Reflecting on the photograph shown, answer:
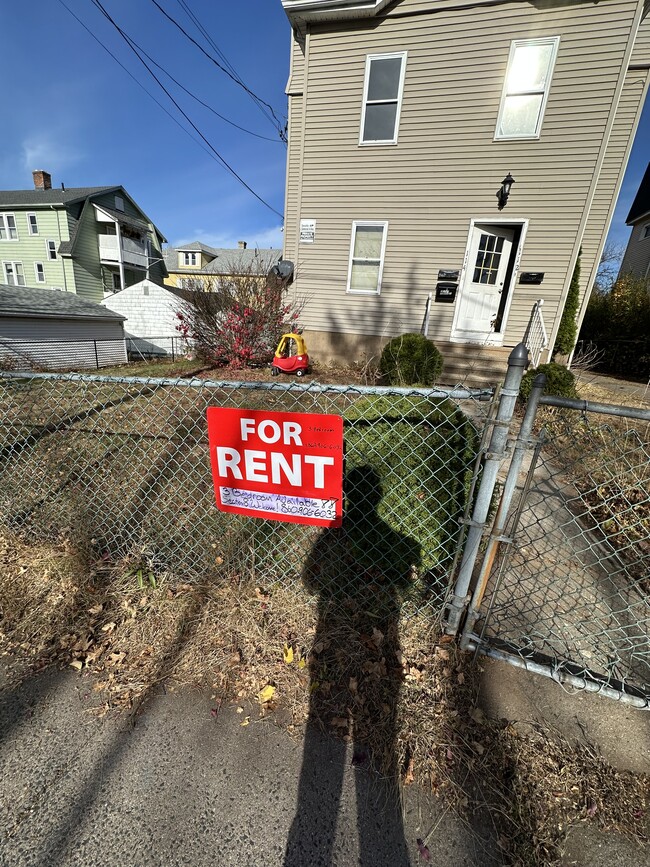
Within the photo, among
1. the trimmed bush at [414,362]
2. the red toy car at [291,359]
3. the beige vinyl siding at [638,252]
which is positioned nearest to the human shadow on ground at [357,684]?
the trimmed bush at [414,362]

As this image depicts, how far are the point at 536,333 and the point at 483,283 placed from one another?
160cm

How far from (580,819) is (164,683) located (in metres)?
1.79

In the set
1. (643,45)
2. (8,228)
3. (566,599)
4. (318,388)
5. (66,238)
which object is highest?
(643,45)

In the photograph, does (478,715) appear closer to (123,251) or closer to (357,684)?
(357,684)

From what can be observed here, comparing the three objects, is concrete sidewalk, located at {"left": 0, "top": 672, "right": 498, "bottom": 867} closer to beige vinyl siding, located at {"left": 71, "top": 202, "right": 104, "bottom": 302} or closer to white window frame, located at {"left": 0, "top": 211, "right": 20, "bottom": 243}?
beige vinyl siding, located at {"left": 71, "top": 202, "right": 104, "bottom": 302}

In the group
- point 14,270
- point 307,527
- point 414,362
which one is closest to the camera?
point 307,527

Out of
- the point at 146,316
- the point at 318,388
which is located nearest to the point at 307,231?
the point at 318,388

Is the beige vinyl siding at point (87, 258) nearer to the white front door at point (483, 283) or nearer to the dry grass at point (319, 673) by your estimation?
the white front door at point (483, 283)

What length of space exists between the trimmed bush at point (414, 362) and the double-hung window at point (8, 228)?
27917 millimetres

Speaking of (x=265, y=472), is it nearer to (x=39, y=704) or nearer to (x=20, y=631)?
(x=39, y=704)

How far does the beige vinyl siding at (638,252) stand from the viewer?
17812mm

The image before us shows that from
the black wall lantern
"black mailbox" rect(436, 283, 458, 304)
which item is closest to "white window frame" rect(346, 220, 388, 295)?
"black mailbox" rect(436, 283, 458, 304)

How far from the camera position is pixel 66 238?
70.7 feet

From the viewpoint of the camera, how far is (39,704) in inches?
67.4
